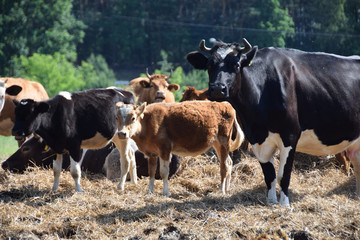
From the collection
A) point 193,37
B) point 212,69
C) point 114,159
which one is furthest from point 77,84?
point 212,69

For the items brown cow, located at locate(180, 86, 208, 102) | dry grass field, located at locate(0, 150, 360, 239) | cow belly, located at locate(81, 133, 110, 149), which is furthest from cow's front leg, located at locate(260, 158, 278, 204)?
brown cow, located at locate(180, 86, 208, 102)

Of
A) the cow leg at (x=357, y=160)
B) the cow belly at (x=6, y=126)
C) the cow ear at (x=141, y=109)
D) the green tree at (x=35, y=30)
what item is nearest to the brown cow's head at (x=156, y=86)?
the cow belly at (x=6, y=126)

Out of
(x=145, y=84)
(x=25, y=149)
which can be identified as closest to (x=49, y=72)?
(x=145, y=84)

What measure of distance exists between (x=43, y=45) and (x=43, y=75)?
228 inches

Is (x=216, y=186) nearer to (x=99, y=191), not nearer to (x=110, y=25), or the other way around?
(x=99, y=191)

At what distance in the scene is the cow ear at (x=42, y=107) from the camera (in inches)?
340

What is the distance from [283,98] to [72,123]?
3.50 metres

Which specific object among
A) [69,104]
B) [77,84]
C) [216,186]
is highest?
[69,104]

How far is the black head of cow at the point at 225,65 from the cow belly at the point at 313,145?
1228mm

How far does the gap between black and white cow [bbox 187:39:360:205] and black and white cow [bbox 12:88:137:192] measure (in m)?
2.36

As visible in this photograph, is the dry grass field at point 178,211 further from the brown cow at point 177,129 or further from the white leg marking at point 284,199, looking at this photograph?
the brown cow at point 177,129

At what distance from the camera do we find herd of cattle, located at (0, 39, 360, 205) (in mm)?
7387

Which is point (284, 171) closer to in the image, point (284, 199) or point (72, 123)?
point (284, 199)

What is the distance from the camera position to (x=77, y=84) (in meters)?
47.6
